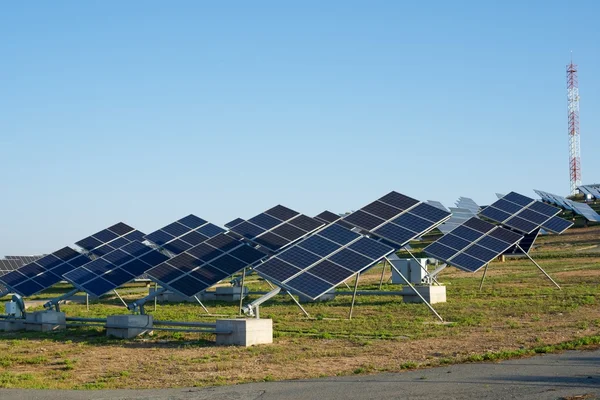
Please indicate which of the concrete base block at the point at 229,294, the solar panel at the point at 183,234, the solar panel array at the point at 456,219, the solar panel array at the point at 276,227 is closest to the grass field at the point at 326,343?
the solar panel array at the point at 276,227

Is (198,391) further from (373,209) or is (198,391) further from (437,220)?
(373,209)

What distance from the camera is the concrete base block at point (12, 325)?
1170 inches

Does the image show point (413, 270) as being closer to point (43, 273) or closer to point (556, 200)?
point (43, 273)

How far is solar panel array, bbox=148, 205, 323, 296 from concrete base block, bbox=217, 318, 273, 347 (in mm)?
5300

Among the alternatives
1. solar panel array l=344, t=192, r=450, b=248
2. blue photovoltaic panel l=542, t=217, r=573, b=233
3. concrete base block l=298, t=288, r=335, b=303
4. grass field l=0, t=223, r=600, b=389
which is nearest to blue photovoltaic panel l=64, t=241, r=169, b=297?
grass field l=0, t=223, r=600, b=389

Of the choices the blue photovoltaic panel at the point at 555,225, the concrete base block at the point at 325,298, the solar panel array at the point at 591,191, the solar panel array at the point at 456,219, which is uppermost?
the solar panel array at the point at 591,191

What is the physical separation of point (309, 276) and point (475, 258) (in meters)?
11.2

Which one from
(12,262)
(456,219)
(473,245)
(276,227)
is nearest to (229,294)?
(276,227)

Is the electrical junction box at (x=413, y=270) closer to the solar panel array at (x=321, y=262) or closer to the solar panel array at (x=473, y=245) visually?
the solar panel array at (x=473, y=245)

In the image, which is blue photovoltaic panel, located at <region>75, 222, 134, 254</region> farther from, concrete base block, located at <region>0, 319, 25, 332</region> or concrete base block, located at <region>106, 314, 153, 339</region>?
concrete base block, located at <region>106, 314, 153, 339</region>

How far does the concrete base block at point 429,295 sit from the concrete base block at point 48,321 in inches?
528

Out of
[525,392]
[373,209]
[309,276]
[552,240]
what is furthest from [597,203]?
[525,392]

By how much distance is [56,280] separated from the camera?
3841 centimetres

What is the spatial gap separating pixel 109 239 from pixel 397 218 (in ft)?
72.1
